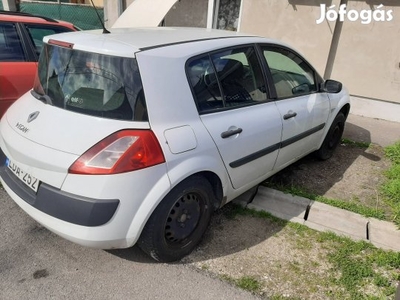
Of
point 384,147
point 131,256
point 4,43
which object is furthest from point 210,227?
point 384,147

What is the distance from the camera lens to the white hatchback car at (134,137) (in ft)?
6.68

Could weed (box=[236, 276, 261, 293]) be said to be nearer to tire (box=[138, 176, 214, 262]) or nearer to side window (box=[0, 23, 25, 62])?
tire (box=[138, 176, 214, 262])

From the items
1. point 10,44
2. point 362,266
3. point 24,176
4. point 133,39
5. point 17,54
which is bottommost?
point 362,266

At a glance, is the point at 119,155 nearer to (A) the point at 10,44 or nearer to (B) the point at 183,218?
(B) the point at 183,218

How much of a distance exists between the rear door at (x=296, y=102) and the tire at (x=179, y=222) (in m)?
1.11

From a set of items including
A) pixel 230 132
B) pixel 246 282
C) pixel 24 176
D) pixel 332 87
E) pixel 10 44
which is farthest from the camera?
pixel 10 44

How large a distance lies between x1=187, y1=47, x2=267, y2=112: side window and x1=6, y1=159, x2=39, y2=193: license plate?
1.24 m

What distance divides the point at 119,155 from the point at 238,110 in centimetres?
113

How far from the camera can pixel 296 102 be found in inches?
131

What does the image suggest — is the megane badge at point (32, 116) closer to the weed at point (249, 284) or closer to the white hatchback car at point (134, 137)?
the white hatchback car at point (134, 137)

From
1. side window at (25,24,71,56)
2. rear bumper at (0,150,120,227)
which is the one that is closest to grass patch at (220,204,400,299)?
rear bumper at (0,150,120,227)

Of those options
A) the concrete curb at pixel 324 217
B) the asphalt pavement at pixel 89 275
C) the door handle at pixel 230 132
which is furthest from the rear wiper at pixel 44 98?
the concrete curb at pixel 324 217

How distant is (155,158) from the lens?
6.88ft

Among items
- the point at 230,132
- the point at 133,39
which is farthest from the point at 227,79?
the point at 133,39
